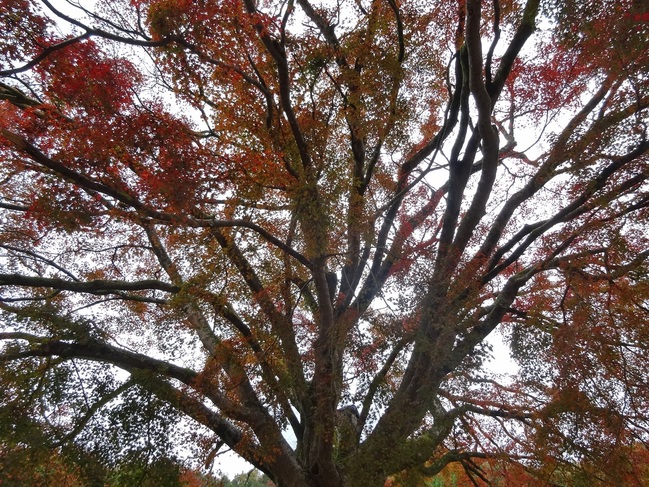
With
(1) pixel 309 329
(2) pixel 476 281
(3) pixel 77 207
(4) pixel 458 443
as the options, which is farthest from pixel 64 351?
(4) pixel 458 443

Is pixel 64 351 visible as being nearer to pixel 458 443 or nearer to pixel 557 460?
pixel 458 443

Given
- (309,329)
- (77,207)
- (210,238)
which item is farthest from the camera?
(309,329)

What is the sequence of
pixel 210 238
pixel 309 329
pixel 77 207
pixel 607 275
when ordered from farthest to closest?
pixel 309 329
pixel 210 238
pixel 607 275
pixel 77 207

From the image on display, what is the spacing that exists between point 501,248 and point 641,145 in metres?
1.85

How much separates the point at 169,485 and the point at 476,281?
4.82 metres

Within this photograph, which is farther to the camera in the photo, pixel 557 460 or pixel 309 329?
pixel 309 329

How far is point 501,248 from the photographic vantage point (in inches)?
194

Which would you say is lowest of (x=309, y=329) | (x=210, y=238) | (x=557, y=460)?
(x=557, y=460)

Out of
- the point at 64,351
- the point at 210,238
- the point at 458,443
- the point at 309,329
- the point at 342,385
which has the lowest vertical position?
the point at 458,443

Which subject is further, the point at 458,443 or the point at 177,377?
the point at 458,443

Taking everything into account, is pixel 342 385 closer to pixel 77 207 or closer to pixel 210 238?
pixel 210 238

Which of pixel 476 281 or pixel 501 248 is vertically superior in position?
pixel 501 248

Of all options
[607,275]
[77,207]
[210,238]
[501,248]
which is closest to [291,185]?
[210,238]

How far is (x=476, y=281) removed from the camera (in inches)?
185
